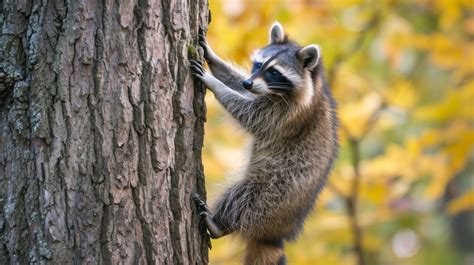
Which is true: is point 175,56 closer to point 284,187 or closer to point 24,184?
point 24,184

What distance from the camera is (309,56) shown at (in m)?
4.59

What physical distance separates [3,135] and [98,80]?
0.47m

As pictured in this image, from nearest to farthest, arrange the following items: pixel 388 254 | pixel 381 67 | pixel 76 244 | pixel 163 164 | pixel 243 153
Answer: pixel 76 244 → pixel 163 164 → pixel 243 153 → pixel 381 67 → pixel 388 254

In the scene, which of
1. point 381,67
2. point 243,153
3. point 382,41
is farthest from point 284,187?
point 381,67

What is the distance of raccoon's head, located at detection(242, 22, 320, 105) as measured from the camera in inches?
173

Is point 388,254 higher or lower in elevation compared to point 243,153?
higher

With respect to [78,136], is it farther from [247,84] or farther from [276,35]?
[276,35]

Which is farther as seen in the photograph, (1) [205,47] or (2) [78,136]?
(1) [205,47]

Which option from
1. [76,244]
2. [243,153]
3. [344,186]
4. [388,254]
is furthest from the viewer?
[388,254]

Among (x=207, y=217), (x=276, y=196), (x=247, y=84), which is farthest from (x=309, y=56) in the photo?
(x=207, y=217)

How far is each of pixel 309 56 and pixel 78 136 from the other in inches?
87.4

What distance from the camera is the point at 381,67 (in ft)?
26.3

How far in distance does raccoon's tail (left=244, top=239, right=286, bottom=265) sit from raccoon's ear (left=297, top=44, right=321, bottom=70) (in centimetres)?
127

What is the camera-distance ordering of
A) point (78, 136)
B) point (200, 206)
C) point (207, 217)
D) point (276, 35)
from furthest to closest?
1. point (276, 35)
2. point (207, 217)
3. point (200, 206)
4. point (78, 136)
